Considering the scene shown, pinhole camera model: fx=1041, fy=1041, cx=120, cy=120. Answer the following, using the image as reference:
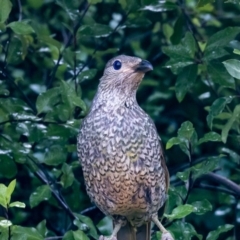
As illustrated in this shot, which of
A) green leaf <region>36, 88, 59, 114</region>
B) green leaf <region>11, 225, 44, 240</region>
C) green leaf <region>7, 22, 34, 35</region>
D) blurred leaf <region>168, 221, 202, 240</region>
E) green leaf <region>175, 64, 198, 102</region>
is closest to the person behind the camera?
green leaf <region>11, 225, 44, 240</region>

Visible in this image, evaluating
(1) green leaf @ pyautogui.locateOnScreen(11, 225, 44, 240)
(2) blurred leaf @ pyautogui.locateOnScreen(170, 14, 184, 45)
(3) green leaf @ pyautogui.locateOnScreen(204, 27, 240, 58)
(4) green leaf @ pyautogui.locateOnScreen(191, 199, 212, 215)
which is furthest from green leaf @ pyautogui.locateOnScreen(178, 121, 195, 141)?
(2) blurred leaf @ pyautogui.locateOnScreen(170, 14, 184, 45)

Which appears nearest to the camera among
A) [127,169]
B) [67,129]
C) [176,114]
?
[127,169]

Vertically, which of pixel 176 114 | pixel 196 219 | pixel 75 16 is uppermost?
pixel 75 16

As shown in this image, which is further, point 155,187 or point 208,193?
point 208,193

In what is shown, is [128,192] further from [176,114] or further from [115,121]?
[176,114]

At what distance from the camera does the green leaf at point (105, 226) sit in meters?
6.64

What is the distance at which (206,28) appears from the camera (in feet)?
26.3

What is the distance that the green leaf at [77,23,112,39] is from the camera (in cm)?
655

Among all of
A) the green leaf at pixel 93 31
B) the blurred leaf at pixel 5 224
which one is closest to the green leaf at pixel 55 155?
the green leaf at pixel 93 31

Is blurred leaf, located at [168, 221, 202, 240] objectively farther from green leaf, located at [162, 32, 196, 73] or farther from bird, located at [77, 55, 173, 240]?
green leaf, located at [162, 32, 196, 73]

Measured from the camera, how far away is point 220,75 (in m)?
6.30

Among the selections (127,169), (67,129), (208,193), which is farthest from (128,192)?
(208,193)

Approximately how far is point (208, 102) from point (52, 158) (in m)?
1.59

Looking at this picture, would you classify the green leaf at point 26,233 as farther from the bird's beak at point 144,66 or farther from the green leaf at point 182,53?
the green leaf at point 182,53
